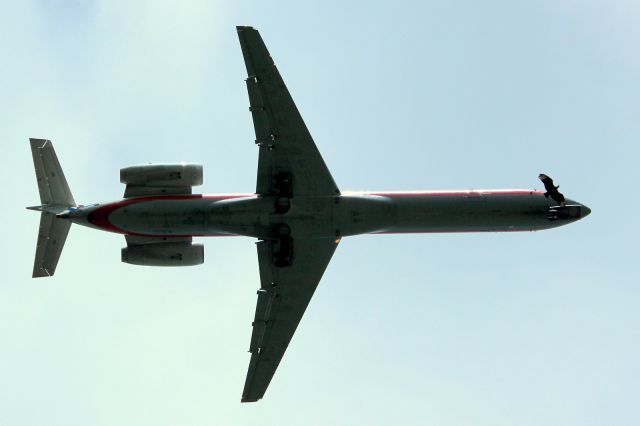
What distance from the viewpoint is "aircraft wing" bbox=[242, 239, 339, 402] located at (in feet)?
139

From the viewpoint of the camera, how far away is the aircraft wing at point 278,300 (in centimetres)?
4244

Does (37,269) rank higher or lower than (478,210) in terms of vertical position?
lower

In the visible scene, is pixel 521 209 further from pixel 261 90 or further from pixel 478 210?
pixel 261 90

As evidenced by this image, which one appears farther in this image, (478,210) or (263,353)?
(263,353)

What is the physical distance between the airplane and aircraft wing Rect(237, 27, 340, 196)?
5 centimetres

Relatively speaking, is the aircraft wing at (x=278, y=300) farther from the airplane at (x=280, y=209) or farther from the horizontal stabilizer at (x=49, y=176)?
the horizontal stabilizer at (x=49, y=176)

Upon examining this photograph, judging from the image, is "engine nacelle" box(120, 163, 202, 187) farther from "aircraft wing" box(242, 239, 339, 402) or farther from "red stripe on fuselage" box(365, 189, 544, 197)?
"red stripe on fuselage" box(365, 189, 544, 197)

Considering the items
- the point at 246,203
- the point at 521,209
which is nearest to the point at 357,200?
the point at 246,203

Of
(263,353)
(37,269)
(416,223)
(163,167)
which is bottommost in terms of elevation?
(263,353)

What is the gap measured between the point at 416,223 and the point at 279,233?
24.1ft

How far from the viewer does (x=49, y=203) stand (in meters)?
42.7

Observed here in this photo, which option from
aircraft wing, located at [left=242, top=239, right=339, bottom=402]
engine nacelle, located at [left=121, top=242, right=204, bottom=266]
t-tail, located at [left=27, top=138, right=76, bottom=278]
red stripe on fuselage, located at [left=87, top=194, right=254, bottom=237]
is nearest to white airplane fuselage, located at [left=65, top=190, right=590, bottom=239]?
red stripe on fuselage, located at [left=87, top=194, right=254, bottom=237]

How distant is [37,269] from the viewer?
4303cm

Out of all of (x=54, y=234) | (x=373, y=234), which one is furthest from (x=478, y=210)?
(x=54, y=234)
